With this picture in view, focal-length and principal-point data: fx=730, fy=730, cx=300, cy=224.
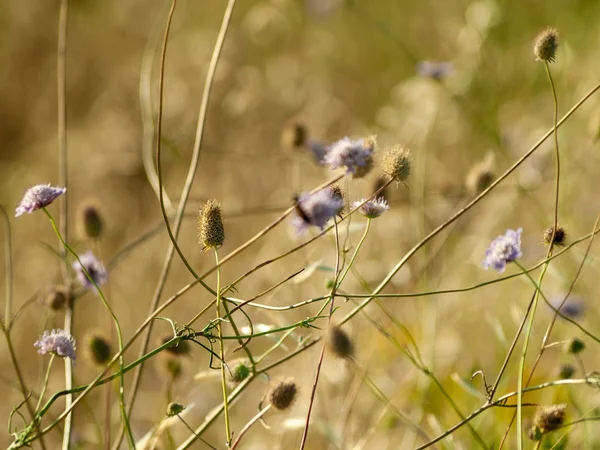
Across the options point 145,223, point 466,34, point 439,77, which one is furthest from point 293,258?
point 145,223

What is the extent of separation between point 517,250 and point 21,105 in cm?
347

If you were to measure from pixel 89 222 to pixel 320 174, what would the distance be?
1569mm

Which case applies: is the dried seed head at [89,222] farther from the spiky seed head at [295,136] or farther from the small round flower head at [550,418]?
the small round flower head at [550,418]

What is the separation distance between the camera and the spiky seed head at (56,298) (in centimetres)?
141

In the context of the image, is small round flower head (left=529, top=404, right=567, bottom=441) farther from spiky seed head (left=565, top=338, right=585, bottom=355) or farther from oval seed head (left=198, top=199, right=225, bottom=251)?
oval seed head (left=198, top=199, right=225, bottom=251)

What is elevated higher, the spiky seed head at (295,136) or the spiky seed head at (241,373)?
the spiky seed head at (295,136)

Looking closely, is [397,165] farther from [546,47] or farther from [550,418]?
[550,418]

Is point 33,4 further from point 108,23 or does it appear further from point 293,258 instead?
point 293,258

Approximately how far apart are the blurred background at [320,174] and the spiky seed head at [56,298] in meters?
0.03

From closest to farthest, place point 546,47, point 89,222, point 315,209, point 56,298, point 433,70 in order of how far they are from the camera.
A: 1. point 315,209
2. point 546,47
3. point 56,298
4. point 89,222
5. point 433,70

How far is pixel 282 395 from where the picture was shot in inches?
45.3

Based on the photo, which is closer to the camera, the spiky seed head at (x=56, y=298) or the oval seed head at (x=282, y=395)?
the oval seed head at (x=282, y=395)

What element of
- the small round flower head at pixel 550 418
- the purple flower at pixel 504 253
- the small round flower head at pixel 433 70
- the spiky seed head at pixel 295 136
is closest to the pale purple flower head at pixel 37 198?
the purple flower at pixel 504 253

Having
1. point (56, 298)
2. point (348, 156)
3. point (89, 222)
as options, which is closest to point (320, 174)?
point (89, 222)
